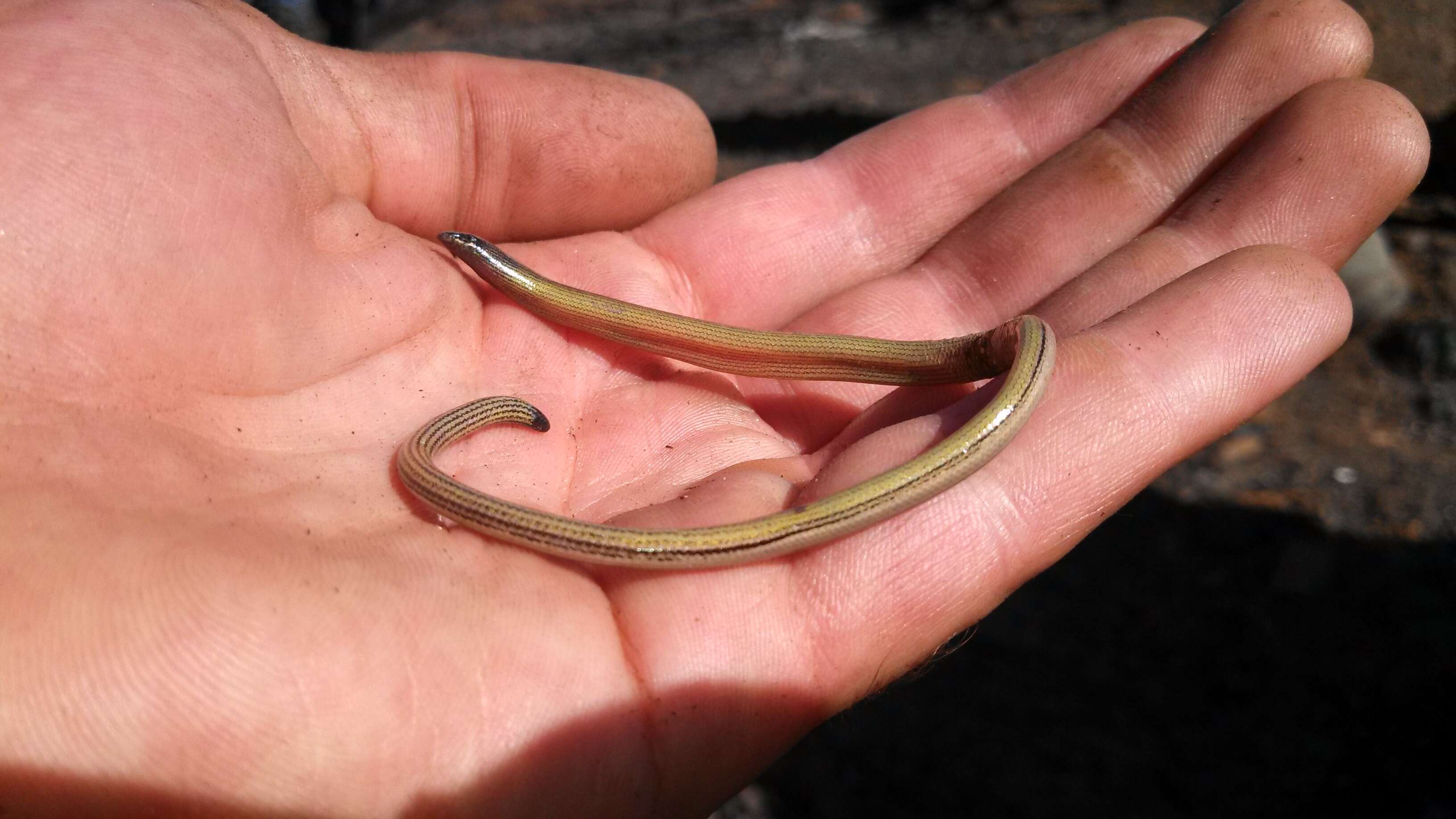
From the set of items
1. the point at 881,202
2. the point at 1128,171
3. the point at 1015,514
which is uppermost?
the point at 1128,171

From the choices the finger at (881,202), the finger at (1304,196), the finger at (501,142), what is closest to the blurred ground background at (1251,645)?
the finger at (1304,196)

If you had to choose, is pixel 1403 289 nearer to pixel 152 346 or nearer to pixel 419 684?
pixel 419 684

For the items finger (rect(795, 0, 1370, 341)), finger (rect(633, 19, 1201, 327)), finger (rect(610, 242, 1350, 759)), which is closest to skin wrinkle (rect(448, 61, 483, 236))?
finger (rect(633, 19, 1201, 327))

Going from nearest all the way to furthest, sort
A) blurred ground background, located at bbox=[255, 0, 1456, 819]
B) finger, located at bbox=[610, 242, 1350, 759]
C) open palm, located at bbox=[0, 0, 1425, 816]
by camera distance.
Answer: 1. open palm, located at bbox=[0, 0, 1425, 816]
2. finger, located at bbox=[610, 242, 1350, 759]
3. blurred ground background, located at bbox=[255, 0, 1456, 819]

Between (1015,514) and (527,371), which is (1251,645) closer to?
(1015,514)

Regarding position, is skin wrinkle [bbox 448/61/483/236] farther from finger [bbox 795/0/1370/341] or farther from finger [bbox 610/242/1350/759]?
finger [bbox 610/242/1350/759]

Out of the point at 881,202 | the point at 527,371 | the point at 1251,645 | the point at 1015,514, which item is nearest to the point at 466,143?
the point at 527,371
